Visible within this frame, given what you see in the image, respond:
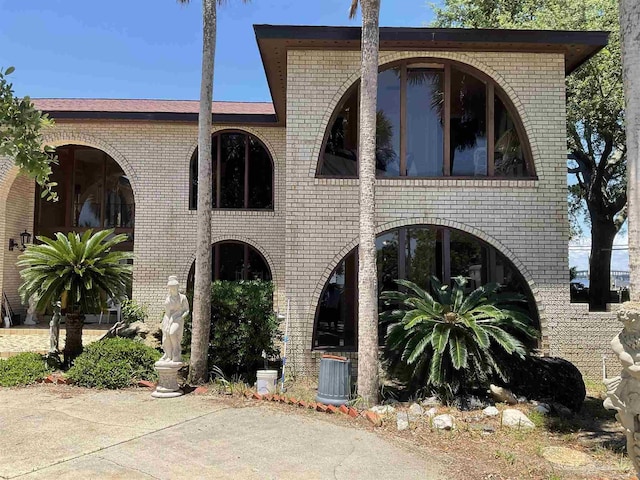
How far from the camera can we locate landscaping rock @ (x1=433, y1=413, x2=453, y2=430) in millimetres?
6738

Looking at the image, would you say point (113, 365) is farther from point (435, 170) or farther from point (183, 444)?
point (435, 170)

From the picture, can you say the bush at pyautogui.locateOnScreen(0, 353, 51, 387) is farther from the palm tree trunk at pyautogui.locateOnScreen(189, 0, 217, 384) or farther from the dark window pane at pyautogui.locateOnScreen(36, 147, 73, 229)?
the dark window pane at pyautogui.locateOnScreen(36, 147, 73, 229)

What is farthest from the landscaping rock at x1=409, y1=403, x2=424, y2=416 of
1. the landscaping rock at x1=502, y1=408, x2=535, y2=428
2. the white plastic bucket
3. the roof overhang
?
the roof overhang

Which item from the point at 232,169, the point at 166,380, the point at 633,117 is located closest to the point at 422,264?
the point at 633,117

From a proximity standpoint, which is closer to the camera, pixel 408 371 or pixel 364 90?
pixel 364 90

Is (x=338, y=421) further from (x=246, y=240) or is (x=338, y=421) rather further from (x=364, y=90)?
(x=246, y=240)

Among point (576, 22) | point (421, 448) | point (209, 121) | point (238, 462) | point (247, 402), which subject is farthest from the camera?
point (576, 22)

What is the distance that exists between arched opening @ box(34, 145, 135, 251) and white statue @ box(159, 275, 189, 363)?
881 centimetres

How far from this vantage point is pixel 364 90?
7.82 metres

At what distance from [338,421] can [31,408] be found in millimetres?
4375

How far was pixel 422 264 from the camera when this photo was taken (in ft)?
32.7

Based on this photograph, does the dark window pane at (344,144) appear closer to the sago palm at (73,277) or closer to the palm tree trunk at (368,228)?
the palm tree trunk at (368,228)

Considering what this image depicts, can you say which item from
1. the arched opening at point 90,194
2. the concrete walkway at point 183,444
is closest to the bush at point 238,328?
the concrete walkway at point 183,444

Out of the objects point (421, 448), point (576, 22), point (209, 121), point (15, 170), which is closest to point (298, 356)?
point (421, 448)
